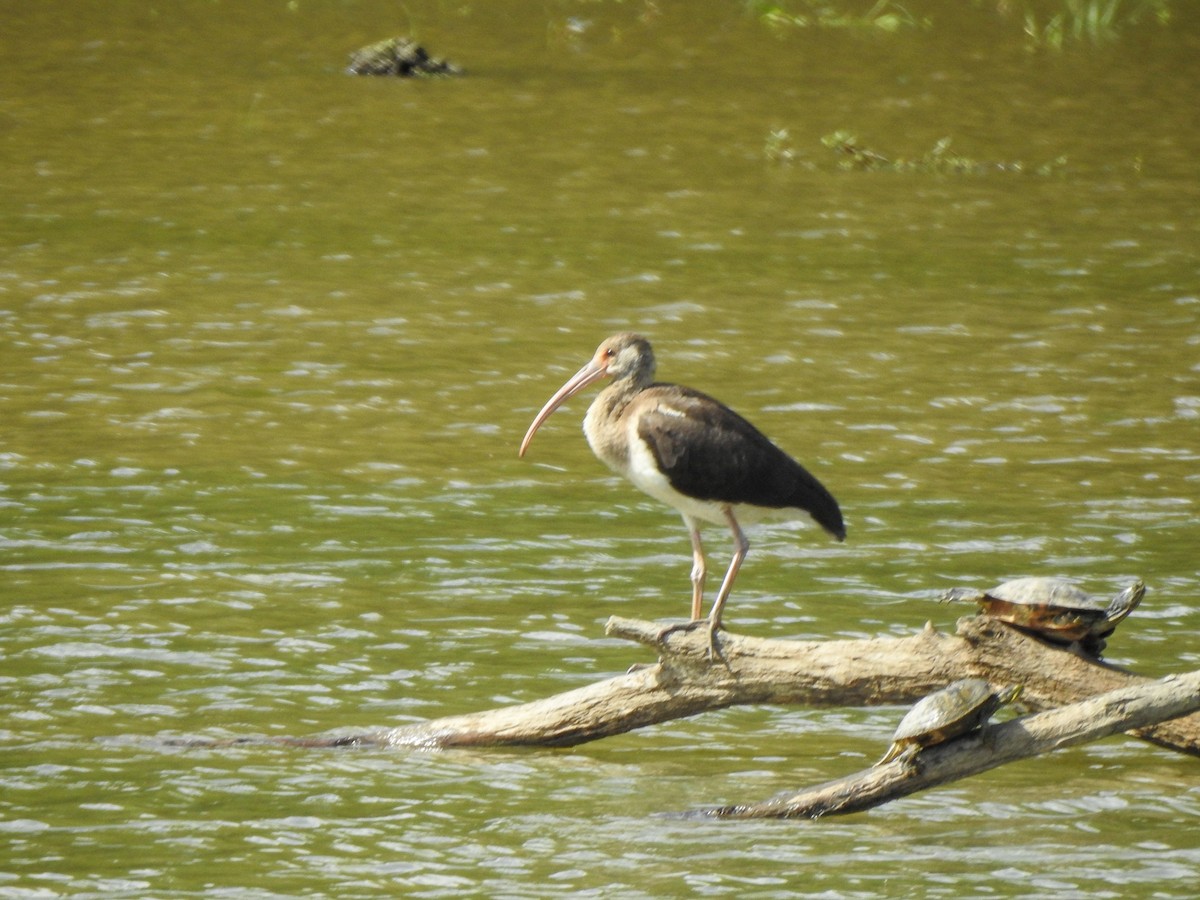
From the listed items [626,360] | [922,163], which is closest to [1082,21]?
[922,163]

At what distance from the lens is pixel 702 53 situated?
24.7m

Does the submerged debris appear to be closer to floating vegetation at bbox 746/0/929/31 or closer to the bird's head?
floating vegetation at bbox 746/0/929/31

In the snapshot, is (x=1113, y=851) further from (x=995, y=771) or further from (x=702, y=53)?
(x=702, y=53)

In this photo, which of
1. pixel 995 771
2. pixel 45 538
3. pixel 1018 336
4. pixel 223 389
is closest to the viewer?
pixel 995 771

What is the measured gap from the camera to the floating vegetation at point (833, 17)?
25594 mm

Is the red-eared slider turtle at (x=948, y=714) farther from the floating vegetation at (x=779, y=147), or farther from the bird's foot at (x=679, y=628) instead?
the floating vegetation at (x=779, y=147)

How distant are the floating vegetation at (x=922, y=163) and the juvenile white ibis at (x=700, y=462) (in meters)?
12.2

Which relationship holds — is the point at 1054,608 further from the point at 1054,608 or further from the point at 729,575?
A: the point at 729,575

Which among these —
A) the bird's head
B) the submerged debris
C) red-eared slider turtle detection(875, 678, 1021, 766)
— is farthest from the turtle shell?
the submerged debris

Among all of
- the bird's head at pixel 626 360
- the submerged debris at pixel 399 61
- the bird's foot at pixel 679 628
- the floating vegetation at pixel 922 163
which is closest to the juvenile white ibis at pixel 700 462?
the bird's head at pixel 626 360

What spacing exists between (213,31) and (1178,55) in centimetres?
1201

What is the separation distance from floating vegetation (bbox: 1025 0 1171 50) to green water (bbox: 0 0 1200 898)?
32 centimetres

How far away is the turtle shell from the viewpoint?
24.6 ft

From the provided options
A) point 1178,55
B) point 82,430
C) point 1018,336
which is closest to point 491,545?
point 82,430
